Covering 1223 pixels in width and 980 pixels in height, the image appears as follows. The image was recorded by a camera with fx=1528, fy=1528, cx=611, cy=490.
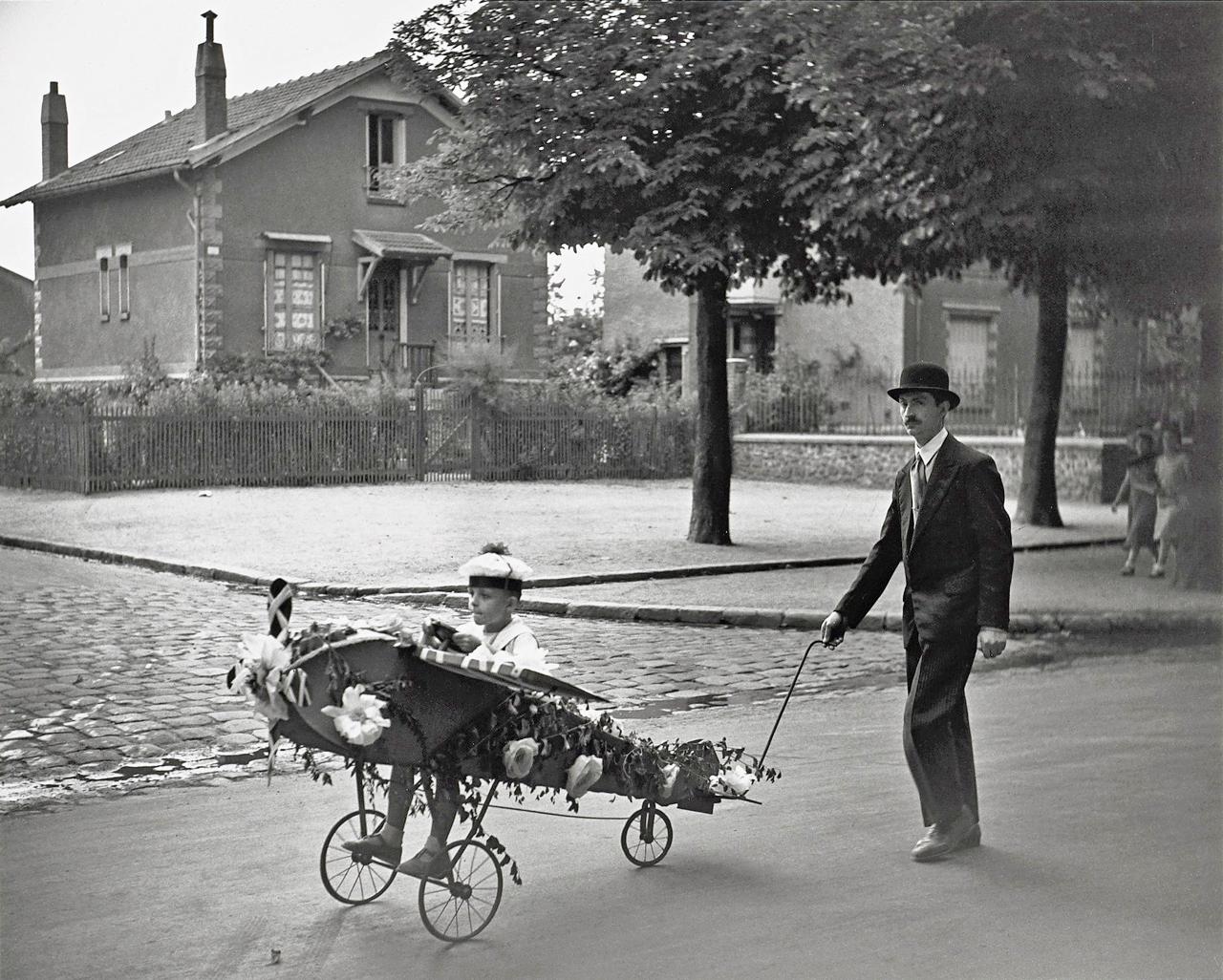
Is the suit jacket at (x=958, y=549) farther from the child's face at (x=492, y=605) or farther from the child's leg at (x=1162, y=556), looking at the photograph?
the child's leg at (x=1162, y=556)

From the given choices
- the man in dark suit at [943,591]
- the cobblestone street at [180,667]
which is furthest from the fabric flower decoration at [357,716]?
the cobblestone street at [180,667]

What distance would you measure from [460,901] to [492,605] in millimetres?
798

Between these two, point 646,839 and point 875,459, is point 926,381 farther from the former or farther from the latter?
point 875,459

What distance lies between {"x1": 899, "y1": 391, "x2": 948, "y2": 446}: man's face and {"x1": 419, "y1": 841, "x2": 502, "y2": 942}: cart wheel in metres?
1.84

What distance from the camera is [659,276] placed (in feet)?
42.3

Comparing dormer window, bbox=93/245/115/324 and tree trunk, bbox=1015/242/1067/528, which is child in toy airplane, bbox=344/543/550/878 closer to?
dormer window, bbox=93/245/115/324

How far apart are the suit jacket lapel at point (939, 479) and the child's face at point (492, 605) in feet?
4.62

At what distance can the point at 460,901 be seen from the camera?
160 inches

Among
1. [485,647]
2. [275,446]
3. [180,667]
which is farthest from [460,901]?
[275,446]

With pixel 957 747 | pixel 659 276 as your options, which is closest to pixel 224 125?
pixel 957 747

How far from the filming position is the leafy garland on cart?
3453 millimetres

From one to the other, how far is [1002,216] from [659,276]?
161 inches

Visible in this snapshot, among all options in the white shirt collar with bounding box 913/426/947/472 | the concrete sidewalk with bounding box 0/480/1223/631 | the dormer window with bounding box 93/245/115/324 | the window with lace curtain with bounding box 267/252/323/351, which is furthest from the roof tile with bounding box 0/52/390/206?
the concrete sidewalk with bounding box 0/480/1223/631

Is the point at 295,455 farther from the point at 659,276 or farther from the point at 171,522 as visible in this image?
the point at 659,276
